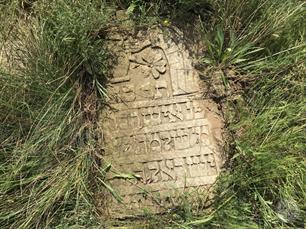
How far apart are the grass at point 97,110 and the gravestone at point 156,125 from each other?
0.08 meters

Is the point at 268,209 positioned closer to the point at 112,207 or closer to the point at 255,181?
the point at 255,181

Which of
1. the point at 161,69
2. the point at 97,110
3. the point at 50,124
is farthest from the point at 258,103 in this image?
the point at 50,124

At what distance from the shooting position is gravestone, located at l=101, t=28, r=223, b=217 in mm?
2596

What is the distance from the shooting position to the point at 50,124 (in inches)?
102

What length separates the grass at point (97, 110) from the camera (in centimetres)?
255

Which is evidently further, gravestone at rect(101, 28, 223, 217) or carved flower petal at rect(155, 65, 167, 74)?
carved flower petal at rect(155, 65, 167, 74)

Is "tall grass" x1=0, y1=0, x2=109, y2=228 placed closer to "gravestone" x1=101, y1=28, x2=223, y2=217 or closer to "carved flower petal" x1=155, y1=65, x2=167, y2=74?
"gravestone" x1=101, y1=28, x2=223, y2=217

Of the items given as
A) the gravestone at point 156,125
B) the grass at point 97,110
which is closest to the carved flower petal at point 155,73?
the gravestone at point 156,125

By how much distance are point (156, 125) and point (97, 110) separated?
1.16 ft

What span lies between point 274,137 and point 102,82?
1026mm

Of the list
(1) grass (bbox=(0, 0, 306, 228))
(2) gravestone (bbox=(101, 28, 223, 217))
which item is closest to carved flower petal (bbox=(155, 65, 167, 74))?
(2) gravestone (bbox=(101, 28, 223, 217))

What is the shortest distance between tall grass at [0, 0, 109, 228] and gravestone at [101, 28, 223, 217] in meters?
0.13

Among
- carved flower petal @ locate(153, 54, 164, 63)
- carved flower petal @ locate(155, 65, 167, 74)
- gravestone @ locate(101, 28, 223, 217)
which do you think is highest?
carved flower petal @ locate(153, 54, 164, 63)

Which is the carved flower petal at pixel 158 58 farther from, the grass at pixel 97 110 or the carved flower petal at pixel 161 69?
the grass at pixel 97 110
